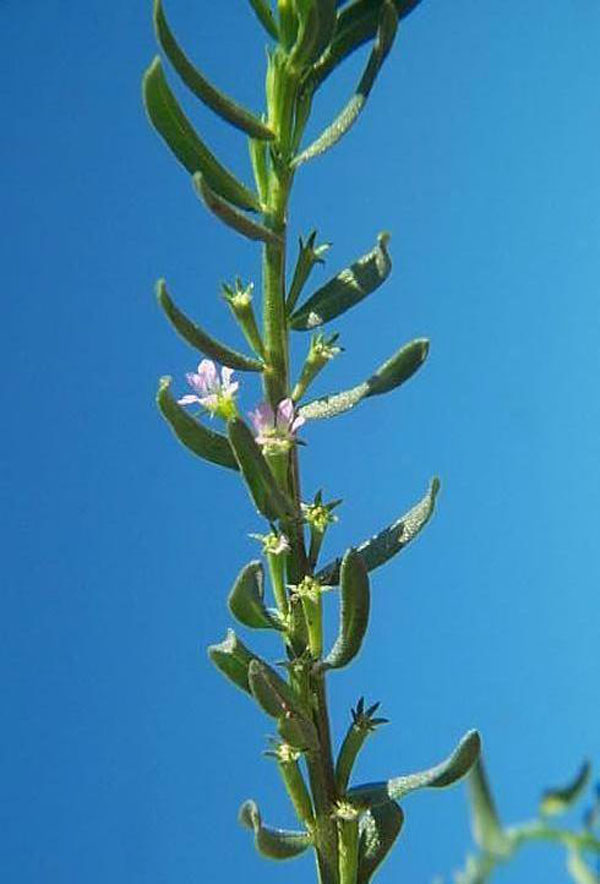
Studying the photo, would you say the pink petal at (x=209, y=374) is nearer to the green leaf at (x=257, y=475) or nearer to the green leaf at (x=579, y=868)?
the green leaf at (x=257, y=475)

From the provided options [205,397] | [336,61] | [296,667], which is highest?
[336,61]

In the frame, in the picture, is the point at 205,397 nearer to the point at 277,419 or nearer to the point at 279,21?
the point at 277,419

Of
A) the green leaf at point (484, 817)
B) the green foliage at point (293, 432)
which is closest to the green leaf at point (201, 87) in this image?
the green foliage at point (293, 432)

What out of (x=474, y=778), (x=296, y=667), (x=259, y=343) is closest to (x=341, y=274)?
(x=259, y=343)

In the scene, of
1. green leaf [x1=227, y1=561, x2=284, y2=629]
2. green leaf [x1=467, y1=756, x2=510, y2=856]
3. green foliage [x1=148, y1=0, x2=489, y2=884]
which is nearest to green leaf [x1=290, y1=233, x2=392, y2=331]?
green foliage [x1=148, y1=0, x2=489, y2=884]

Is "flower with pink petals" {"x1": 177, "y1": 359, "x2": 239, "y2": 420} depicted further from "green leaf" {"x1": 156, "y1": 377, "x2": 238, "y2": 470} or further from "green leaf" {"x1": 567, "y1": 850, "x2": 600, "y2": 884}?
"green leaf" {"x1": 567, "y1": 850, "x2": 600, "y2": 884}

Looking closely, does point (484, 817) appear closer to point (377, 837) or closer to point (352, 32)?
point (377, 837)
